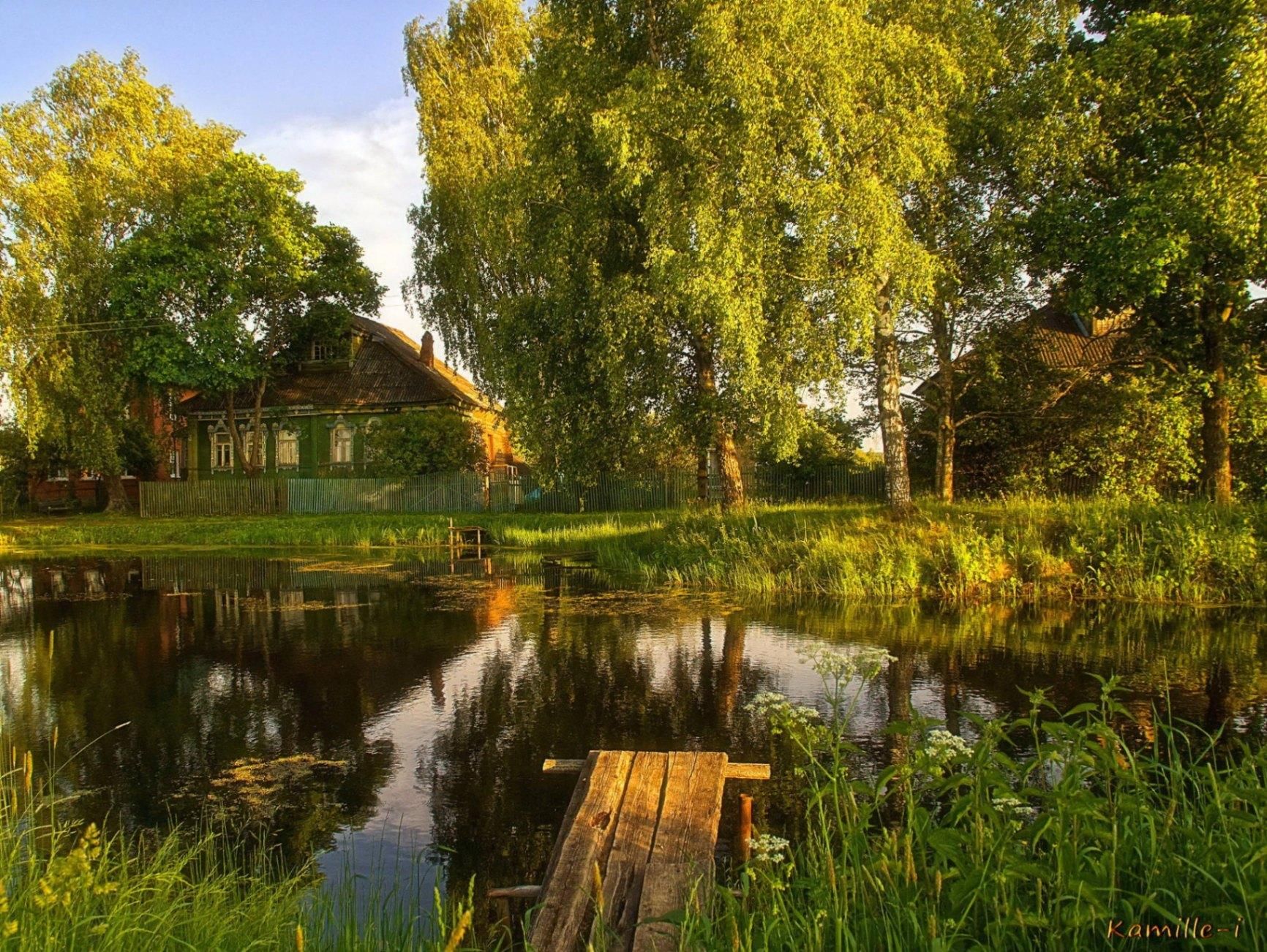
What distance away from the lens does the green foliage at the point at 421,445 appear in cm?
3238

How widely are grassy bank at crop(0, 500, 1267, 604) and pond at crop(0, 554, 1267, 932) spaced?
3.03ft

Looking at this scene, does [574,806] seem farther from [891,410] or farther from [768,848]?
[891,410]

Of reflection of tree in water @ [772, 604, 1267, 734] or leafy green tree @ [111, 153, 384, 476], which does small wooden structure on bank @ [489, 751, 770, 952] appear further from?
leafy green tree @ [111, 153, 384, 476]

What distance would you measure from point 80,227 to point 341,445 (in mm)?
12399

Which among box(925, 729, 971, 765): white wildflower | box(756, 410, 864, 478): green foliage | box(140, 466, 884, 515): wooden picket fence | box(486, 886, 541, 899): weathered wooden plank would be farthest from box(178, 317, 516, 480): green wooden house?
box(925, 729, 971, 765): white wildflower

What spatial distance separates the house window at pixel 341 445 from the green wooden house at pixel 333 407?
1.3 inches

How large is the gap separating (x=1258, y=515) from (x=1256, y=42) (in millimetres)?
8724

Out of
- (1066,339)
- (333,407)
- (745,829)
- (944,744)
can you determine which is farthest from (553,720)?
(333,407)

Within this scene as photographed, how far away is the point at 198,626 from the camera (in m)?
13.2

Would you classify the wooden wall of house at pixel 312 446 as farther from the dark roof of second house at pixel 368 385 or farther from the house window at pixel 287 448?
the dark roof of second house at pixel 368 385

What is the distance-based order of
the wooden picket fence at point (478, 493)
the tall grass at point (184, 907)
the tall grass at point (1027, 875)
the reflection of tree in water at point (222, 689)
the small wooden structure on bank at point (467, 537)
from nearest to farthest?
the tall grass at point (1027, 875)
the tall grass at point (184, 907)
the reflection of tree in water at point (222, 689)
the small wooden structure on bank at point (467, 537)
the wooden picket fence at point (478, 493)

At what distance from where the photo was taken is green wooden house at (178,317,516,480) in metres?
36.5

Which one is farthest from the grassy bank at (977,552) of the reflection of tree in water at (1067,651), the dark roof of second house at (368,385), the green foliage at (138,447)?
the green foliage at (138,447)

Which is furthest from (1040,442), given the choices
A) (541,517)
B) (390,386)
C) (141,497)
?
(141,497)
